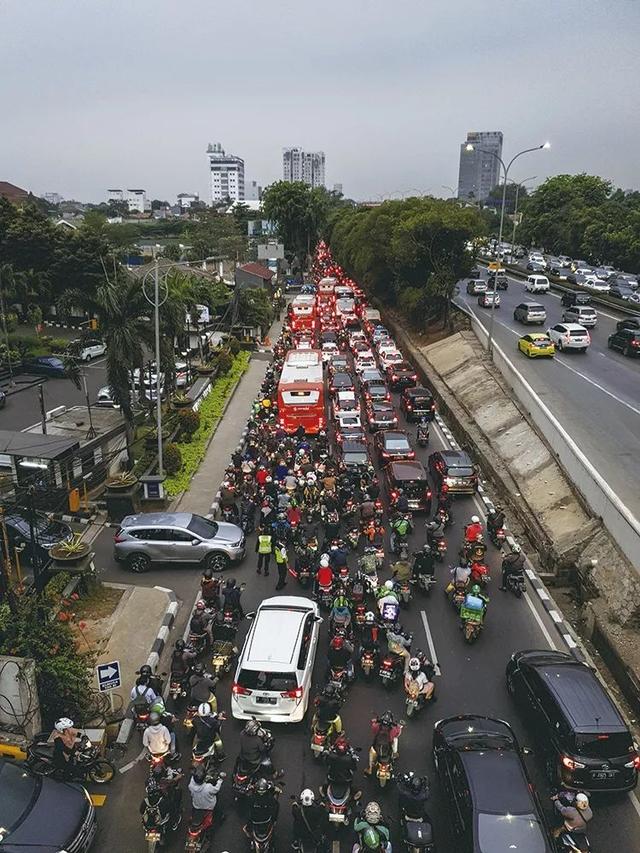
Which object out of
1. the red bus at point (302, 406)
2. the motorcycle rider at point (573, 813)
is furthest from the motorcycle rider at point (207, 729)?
the red bus at point (302, 406)

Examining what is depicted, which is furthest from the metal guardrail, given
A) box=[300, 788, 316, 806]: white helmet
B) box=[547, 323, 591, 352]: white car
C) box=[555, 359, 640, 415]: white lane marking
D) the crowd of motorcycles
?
box=[300, 788, 316, 806]: white helmet

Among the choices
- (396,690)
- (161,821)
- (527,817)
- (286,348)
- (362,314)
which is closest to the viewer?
(527,817)

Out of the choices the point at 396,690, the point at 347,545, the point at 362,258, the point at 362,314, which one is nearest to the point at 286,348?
the point at 362,314

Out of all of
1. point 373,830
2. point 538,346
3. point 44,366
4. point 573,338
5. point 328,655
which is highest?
point 573,338

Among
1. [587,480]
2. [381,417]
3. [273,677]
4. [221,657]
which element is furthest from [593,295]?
[273,677]

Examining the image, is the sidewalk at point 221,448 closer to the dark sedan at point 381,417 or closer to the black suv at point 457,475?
the dark sedan at point 381,417

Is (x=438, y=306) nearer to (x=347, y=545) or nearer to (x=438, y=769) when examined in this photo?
(x=347, y=545)

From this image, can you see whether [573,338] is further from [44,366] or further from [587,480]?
[44,366]
